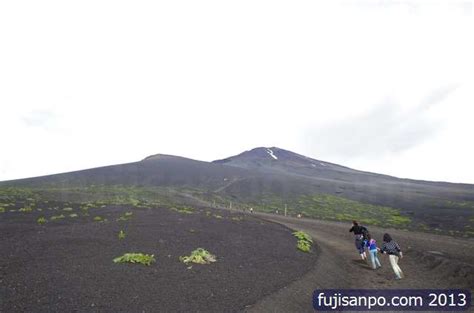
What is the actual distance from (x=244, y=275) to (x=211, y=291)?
256 cm

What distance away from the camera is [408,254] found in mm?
24219

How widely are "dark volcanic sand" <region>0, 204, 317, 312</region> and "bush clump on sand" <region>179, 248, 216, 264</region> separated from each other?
36 cm

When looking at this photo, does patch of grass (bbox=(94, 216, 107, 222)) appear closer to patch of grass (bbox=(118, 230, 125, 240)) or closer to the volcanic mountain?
patch of grass (bbox=(118, 230, 125, 240))

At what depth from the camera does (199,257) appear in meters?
16.0

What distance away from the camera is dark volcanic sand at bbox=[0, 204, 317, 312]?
1085 centimetres

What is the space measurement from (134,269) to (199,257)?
3165mm

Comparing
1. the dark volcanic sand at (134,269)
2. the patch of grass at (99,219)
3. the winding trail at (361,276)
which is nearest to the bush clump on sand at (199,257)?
the dark volcanic sand at (134,269)

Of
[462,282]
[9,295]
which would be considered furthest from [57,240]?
[462,282]

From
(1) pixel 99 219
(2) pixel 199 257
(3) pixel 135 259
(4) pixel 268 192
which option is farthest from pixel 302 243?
(4) pixel 268 192

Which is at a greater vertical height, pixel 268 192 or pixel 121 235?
pixel 268 192

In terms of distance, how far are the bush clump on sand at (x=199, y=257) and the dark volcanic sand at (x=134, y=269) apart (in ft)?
1.19

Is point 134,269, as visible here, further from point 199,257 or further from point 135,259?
point 199,257

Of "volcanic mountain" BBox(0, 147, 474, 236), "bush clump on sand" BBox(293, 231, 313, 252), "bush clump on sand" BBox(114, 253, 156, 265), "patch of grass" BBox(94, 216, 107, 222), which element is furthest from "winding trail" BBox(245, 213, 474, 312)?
"volcanic mountain" BBox(0, 147, 474, 236)

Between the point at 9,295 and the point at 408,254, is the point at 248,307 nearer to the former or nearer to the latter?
the point at 9,295
